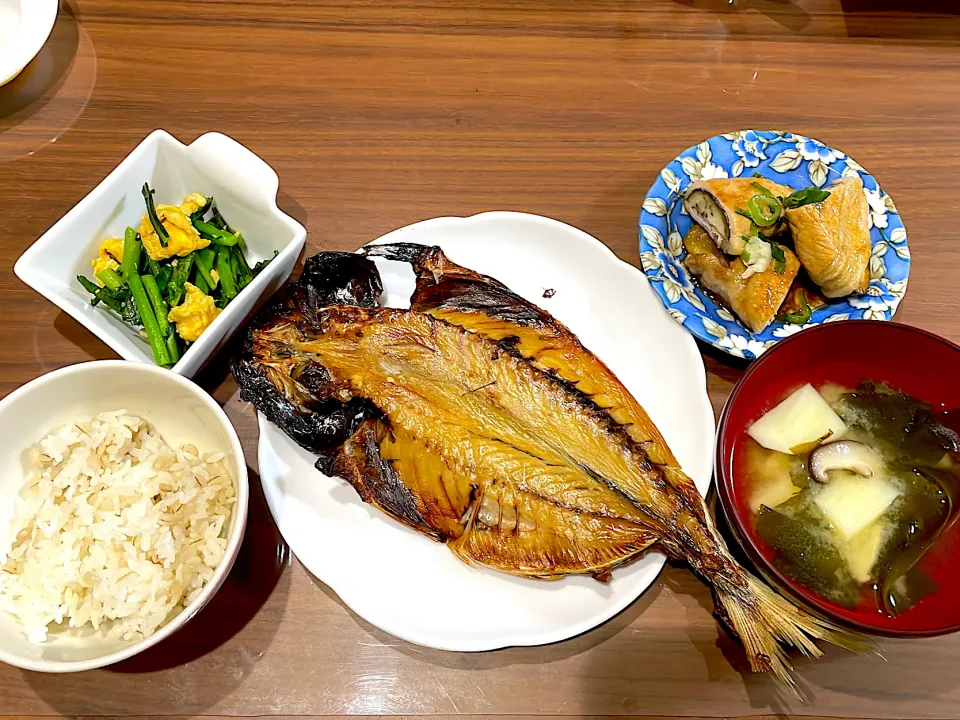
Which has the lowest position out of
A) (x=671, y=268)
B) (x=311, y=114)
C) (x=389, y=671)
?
(x=389, y=671)

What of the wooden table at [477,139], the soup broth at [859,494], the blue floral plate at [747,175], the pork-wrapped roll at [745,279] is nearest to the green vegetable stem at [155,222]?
the wooden table at [477,139]

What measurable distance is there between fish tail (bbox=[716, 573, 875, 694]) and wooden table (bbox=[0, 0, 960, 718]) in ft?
0.52

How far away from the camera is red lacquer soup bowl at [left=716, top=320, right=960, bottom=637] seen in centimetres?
123

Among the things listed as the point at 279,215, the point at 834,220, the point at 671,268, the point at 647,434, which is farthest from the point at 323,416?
the point at 834,220

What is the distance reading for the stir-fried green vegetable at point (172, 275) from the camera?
4.79 ft

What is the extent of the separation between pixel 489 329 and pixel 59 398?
2.61 ft

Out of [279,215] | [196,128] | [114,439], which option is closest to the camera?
[114,439]

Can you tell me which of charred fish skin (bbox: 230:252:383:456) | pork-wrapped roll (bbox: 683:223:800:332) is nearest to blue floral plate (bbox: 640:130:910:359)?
pork-wrapped roll (bbox: 683:223:800:332)

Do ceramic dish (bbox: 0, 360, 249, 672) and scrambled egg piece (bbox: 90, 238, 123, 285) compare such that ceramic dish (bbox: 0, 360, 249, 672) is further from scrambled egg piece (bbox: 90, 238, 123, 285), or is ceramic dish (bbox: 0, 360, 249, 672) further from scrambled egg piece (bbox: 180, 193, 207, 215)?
scrambled egg piece (bbox: 180, 193, 207, 215)

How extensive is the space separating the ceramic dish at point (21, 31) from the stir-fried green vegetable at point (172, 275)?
58cm

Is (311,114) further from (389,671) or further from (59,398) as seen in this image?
(389,671)

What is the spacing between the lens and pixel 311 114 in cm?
185

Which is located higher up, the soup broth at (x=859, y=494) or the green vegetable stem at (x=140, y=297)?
the green vegetable stem at (x=140, y=297)

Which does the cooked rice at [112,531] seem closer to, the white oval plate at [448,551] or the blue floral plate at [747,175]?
the white oval plate at [448,551]
